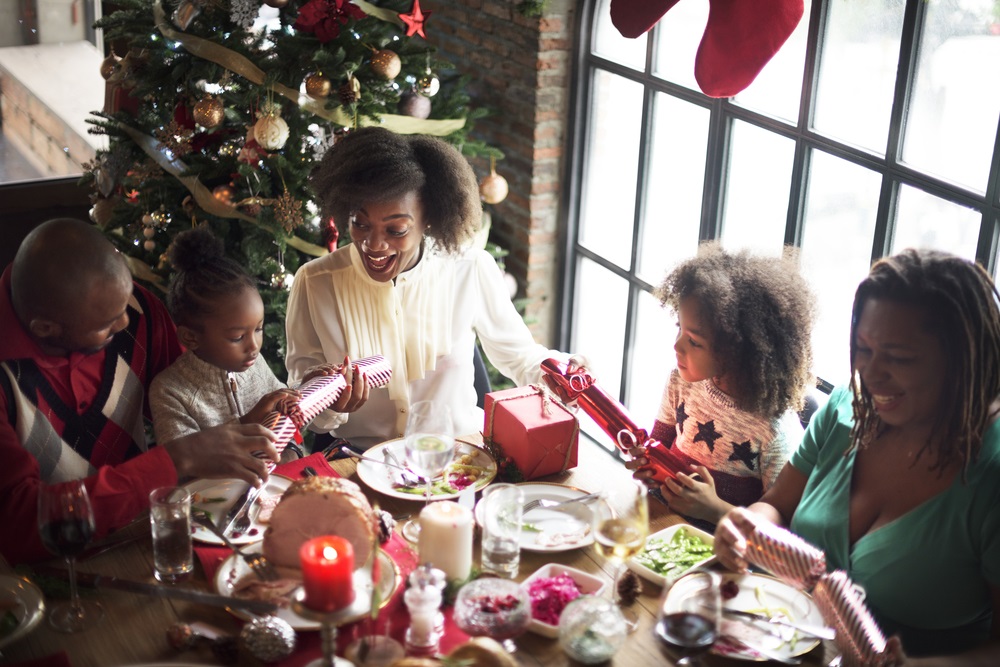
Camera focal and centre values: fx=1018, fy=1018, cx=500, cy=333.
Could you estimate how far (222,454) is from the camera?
2021mm

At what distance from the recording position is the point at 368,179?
266 cm

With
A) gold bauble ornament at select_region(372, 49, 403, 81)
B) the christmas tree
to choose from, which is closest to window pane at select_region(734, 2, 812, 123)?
the christmas tree

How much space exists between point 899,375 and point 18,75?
476cm

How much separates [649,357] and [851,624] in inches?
88.9

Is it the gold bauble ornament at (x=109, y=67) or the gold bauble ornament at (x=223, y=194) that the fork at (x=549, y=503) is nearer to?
the gold bauble ornament at (x=223, y=194)

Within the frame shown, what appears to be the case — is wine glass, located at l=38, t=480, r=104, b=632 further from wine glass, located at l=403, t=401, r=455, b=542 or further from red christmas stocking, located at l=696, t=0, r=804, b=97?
red christmas stocking, located at l=696, t=0, r=804, b=97

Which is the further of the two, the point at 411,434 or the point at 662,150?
the point at 662,150

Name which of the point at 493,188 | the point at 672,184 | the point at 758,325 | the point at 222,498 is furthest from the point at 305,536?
the point at 672,184

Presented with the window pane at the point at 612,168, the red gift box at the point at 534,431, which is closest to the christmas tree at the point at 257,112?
the window pane at the point at 612,168

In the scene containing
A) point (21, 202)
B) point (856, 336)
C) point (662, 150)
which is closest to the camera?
point (856, 336)

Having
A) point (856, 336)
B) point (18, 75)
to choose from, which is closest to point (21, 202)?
point (18, 75)

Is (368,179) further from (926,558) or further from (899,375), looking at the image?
(926,558)

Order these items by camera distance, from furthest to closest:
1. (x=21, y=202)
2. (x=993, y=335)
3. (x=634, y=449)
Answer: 1. (x=21, y=202)
2. (x=634, y=449)
3. (x=993, y=335)

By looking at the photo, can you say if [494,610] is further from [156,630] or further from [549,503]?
[156,630]
